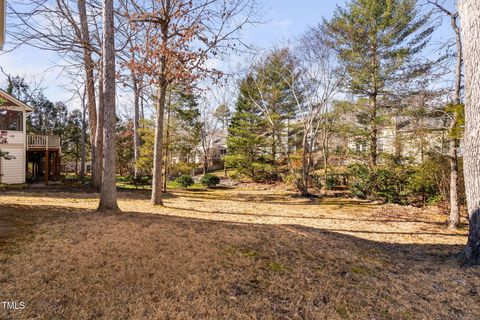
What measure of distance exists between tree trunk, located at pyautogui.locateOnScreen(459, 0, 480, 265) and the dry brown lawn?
1.81 feet

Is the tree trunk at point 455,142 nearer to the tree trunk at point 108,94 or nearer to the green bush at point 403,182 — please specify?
the green bush at point 403,182

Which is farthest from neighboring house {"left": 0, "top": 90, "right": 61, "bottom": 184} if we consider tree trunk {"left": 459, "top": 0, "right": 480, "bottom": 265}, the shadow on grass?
tree trunk {"left": 459, "top": 0, "right": 480, "bottom": 265}

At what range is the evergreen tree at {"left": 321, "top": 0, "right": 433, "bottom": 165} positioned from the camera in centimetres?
1220

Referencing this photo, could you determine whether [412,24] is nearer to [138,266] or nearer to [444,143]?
[444,143]

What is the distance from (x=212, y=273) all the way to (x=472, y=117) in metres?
4.80

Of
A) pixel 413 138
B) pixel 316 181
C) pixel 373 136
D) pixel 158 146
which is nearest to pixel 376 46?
pixel 373 136

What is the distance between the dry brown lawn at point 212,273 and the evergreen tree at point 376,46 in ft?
30.7

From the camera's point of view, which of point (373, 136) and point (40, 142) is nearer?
point (373, 136)

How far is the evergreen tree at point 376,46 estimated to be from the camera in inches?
480

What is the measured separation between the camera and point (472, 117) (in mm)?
4066

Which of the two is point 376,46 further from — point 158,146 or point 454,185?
point 158,146

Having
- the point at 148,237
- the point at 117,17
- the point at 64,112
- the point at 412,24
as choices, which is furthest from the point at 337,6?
the point at 64,112

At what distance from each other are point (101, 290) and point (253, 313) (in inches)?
65.3

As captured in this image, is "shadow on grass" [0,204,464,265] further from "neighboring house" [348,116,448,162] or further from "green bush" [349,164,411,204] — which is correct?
"green bush" [349,164,411,204]
